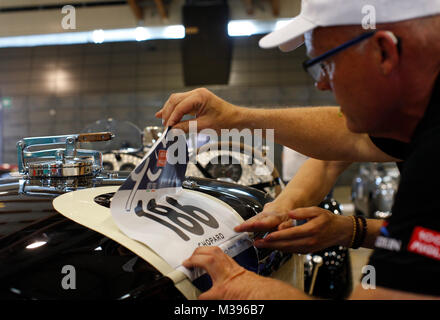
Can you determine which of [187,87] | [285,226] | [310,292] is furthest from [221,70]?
[285,226]

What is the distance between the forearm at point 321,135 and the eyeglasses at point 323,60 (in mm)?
372

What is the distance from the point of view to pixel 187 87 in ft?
28.8

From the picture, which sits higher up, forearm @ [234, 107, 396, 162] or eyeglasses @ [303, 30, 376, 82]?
eyeglasses @ [303, 30, 376, 82]

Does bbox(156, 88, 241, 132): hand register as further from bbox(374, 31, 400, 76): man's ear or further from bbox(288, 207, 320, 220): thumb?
bbox(374, 31, 400, 76): man's ear

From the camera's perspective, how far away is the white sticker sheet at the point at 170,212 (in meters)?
0.72

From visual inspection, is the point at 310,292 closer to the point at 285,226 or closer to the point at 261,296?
the point at 285,226

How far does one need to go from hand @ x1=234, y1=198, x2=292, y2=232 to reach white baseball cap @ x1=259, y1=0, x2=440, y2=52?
414 mm

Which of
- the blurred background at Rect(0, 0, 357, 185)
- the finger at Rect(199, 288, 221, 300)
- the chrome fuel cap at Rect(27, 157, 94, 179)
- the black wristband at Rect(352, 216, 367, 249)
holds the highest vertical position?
the blurred background at Rect(0, 0, 357, 185)

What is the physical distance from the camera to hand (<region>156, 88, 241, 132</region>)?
3.05 ft

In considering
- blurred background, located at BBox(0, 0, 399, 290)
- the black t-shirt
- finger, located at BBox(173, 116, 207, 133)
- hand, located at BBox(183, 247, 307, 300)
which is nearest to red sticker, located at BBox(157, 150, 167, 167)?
finger, located at BBox(173, 116, 207, 133)

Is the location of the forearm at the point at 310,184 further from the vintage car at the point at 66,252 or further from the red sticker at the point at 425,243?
the red sticker at the point at 425,243

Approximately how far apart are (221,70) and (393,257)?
8.08 metres

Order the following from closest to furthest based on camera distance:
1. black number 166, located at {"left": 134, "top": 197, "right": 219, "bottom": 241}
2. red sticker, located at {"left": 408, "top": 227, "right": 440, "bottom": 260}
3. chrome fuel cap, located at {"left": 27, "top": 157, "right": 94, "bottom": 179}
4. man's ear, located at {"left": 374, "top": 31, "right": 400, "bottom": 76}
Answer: red sticker, located at {"left": 408, "top": 227, "right": 440, "bottom": 260}, man's ear, located at {"left": 374, "top": 31, "right": 400, "bottom": 76}, black number 166, located at {"left": 134, "top": 197, "right": 219, "bottom": 241}, chrome fuel cap, located at {"left": 27, "top": 157, "right": 94, "bottom": 179}

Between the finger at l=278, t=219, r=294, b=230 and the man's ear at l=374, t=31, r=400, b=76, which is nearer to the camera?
the man's ear at l=374, t=31, r=400, b=76
